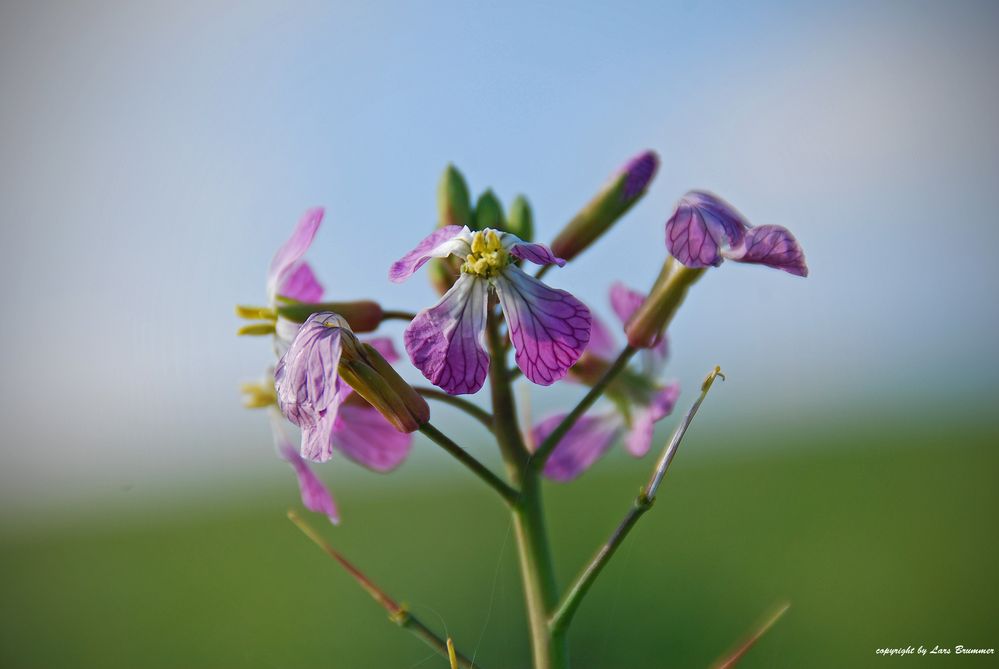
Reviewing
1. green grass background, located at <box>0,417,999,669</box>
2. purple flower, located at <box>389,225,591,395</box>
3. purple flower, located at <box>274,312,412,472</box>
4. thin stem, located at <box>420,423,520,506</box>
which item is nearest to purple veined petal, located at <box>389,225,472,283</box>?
purple flower, located at <box>389,225,591,395</box>

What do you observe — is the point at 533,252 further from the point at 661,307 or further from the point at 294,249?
the point at 294,249

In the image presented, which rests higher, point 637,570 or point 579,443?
point 579,443

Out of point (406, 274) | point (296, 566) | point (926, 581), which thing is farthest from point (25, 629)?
point (406, 274)

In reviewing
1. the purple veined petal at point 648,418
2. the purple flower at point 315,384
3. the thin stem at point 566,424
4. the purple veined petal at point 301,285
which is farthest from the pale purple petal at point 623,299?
the purple flower at point 315,384

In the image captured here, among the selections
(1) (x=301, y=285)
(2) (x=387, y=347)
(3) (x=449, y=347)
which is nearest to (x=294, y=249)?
(1) (x=301, y=285)

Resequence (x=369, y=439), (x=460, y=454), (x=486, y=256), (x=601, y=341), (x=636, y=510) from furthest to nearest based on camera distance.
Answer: (x=601, y=341)
(x=369, y=439)
(x=486, y=256)
(x=460, y=454)
(x=636, y=510)

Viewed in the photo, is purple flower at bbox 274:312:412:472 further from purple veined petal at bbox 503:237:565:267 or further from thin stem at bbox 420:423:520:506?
purple veined petal at bbox 503:237:565:267

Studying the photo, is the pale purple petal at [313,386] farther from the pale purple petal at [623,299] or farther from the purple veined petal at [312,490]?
the pale purple petal at [623,299]

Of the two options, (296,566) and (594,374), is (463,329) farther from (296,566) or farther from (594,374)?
(296,566)
